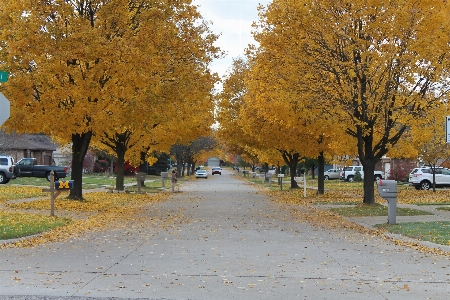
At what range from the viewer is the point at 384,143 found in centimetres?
2591

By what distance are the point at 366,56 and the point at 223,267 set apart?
1421cm

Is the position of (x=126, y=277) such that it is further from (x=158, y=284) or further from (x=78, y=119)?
(x=78, y=119)

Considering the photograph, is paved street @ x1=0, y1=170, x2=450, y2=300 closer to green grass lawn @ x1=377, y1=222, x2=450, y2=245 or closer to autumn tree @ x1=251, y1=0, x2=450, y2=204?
green grass lawn @ x1=377, y1=222, x2=450, y2=245

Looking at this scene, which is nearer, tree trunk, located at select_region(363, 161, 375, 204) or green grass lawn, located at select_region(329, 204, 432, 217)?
green grass lawn, located at select_region(329, 204, 432, 217)

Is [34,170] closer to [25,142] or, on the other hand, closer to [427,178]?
[25,142]

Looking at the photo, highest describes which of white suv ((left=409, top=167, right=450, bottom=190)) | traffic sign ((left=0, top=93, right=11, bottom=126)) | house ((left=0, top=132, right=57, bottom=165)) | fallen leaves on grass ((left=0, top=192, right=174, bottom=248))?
house ((left=0, top=132, right=57, bottom=165))

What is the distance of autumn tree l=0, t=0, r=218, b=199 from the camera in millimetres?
23250

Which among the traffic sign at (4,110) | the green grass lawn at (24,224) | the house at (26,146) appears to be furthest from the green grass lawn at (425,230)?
the house at (26,146)

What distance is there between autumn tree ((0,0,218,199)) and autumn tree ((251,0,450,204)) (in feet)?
16.6

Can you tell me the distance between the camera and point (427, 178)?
151 feet

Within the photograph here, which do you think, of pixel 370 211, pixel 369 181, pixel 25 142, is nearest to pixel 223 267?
pixel 370 211

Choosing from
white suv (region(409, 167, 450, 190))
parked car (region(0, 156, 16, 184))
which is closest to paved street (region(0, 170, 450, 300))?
parked car (region(0, 156, 16, 184))

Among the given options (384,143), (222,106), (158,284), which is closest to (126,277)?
(158,284)

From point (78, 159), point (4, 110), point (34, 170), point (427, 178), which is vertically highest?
point (4, 110)
